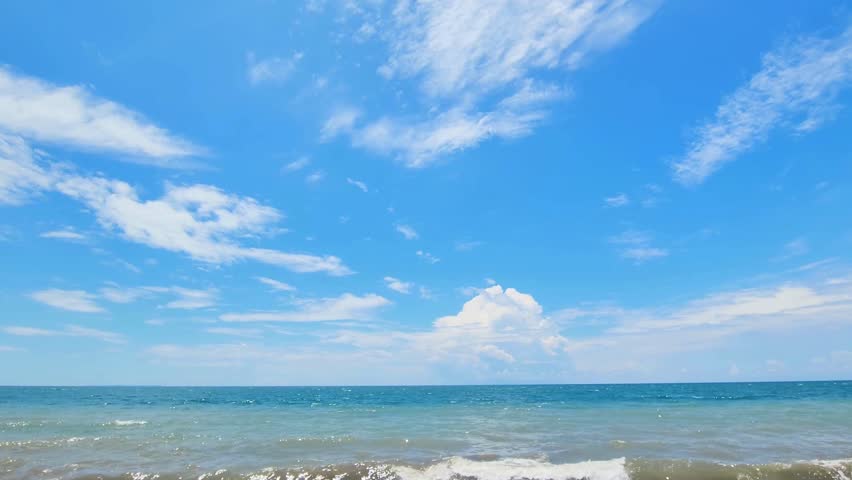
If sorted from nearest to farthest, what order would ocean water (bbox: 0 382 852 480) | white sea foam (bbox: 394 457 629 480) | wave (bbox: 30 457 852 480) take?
wave (bbox: 30 457 852 480) < white sea foam (bbox: 394 457 629 480) < ocean water (bbox: 0 382 852 480)

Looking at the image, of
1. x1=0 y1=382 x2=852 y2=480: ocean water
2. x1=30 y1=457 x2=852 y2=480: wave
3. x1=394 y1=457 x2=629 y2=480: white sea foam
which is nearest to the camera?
x1=30 y1=457 x2=852 y2=480: wave

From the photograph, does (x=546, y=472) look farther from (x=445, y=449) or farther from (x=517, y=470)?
(x=445, y=449)

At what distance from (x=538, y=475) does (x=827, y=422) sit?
72.5ft

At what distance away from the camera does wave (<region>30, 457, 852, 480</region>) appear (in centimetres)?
1347

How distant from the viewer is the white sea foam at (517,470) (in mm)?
13594

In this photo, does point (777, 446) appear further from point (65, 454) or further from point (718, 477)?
point (65, 454)

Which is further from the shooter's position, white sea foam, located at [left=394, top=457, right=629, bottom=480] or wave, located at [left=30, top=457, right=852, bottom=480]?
white sea foam, located at [left=394, top=457, right=629, bottom=480]

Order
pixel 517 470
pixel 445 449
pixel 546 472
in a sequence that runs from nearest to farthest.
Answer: pixel 546 472, pixel 517 470, pixel 445 449

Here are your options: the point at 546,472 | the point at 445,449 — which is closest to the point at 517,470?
the point at 546,472

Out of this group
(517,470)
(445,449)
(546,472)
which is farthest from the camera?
(445,449)

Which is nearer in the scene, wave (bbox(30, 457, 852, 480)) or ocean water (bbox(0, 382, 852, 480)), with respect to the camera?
wave (bbox(30, 457, 852, 480))

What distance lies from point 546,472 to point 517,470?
0.86 metres

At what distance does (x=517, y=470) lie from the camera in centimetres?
Result: 1423

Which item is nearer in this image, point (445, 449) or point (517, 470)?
point (517, 470)
